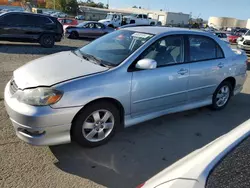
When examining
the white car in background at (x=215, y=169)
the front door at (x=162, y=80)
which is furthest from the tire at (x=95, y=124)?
the white car in background at (x=215, y=169)

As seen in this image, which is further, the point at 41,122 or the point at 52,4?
the point at 52,4

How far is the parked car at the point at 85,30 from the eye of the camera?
706 inches

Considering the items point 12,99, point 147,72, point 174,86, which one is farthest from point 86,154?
point 174,86

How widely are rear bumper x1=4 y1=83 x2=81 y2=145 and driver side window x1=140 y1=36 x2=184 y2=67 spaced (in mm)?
1417

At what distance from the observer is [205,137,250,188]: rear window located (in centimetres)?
124

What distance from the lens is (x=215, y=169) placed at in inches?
53.6

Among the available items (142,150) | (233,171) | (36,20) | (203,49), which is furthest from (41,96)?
(36,20)

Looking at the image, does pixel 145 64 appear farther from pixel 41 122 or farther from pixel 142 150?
pixel 41 122

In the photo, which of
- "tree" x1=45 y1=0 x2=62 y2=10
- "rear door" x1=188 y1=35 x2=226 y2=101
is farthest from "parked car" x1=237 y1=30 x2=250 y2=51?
"tree" x1=45 y1=0 x2=62 y2=10

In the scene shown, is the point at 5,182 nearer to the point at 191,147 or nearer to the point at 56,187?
the point at 56,187

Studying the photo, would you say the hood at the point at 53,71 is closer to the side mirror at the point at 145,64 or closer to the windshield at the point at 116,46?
the windshield at the point at 116,46

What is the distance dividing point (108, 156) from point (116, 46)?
1.74 m

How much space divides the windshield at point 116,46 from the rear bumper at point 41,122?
998 mm

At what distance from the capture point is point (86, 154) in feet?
10.4
